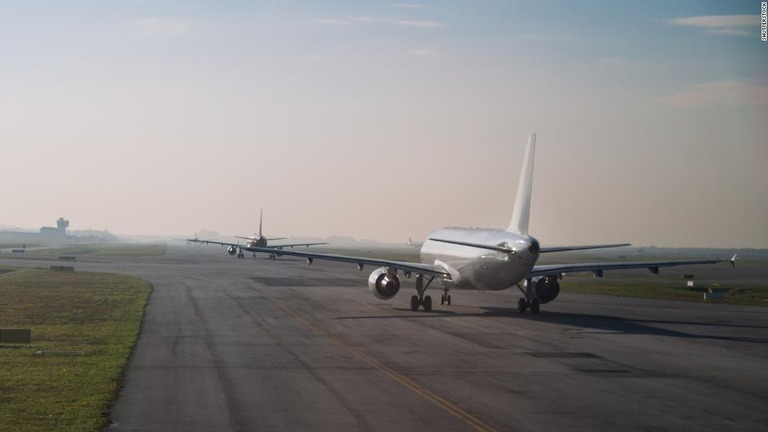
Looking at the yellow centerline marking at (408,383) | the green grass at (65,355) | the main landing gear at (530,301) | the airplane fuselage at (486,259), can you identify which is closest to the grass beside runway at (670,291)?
the main landing gear at (530,301)

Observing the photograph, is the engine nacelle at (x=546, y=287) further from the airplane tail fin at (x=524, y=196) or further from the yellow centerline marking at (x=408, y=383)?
the yellow centerline marking at (x=408, y=383)

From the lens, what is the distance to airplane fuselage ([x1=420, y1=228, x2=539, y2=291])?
147ft

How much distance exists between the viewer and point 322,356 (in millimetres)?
32094

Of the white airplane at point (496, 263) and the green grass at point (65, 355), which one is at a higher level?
the white airplane at point (496, 263)

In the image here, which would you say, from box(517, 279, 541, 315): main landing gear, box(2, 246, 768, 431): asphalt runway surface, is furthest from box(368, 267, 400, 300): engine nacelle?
box(517, 279, 541, 315): main landing gear

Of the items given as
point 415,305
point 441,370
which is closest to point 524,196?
point 415,305

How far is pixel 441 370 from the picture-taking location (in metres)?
28.9

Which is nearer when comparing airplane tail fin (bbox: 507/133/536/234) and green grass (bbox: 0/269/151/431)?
green grass (bbox: 0/269/151/431)

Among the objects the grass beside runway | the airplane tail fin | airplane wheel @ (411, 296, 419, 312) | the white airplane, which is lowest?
airplane wheel @ (411, 296, 419, 312)

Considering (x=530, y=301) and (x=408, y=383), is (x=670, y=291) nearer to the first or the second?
(x=530, y=301)

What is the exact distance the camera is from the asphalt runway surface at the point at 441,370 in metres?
21.2

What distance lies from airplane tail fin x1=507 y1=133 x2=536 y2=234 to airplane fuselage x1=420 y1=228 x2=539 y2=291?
0.87m

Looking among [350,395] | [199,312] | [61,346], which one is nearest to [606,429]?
[350,395]

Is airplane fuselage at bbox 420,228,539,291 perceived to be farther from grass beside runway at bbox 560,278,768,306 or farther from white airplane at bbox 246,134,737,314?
grass beside runway at bbox 560,278,768,306
